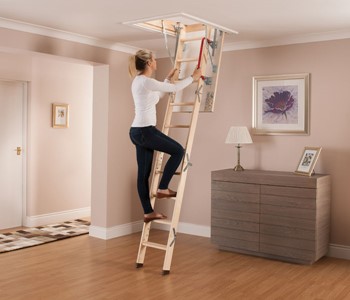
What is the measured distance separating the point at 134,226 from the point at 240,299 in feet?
9.32

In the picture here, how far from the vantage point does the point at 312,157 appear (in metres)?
5.29

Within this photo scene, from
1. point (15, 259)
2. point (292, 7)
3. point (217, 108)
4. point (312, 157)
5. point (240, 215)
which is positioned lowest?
point (15, 259)

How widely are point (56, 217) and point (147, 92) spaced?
3543 millimetres

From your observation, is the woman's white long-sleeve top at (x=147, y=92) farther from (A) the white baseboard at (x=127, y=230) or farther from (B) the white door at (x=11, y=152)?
(B) the white door at (x=11, y=152)

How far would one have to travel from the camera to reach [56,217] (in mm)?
7230

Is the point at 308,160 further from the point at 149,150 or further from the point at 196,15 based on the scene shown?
the point at 196,15

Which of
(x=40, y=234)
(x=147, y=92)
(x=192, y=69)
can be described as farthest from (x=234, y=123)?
(x=40, y=234)

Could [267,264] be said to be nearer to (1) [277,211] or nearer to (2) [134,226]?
(1) [277,211]

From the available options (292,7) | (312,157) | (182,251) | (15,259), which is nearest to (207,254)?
(182,251)

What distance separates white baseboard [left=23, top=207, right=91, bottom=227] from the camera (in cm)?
691

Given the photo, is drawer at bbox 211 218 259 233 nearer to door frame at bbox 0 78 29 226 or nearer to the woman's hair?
the woman's hair

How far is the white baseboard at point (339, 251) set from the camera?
210 inches

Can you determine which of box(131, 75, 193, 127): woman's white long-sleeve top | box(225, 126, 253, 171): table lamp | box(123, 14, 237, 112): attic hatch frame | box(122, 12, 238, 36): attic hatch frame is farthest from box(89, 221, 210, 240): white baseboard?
box(122, 12, 238, 36): attic hatch frame

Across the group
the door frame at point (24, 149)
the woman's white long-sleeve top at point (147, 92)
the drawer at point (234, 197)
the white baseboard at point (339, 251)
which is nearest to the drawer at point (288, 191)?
the drawer at point (234, 197)
